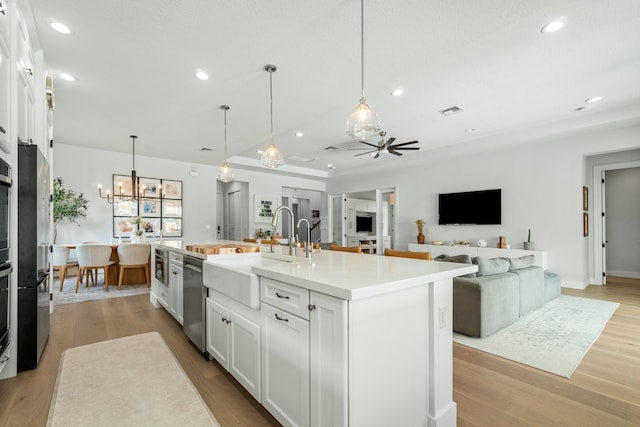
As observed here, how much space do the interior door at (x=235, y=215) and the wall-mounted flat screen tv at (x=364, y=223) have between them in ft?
12.5

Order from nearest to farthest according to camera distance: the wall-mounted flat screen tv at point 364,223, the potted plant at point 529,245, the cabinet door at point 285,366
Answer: the cabinet door at point 285,366, the potted plant at point 529,245, the wall-mounted flat screen tv at point 364,223

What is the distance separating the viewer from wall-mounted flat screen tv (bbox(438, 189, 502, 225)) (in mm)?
6012

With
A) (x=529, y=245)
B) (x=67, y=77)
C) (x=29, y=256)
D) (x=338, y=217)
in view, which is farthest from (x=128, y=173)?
(x=529, y=245)

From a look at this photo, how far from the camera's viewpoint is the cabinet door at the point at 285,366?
4.50ft

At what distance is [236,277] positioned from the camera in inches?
72.0

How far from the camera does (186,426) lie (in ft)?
5.41

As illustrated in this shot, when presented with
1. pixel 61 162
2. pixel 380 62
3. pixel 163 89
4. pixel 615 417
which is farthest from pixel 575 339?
pixel 61 162

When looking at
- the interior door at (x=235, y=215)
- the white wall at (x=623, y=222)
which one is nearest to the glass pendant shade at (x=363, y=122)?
the interior door at (x=235, y=215)

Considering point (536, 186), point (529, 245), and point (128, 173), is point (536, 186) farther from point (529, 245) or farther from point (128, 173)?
point (128, 173)

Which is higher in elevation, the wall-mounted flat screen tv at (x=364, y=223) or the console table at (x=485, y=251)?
the wall-mounted flat screen tv at (x=364, y=223)

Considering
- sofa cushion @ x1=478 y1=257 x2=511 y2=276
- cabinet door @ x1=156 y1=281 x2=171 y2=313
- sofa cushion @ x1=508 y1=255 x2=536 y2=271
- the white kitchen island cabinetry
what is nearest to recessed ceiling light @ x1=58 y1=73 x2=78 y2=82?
the white kitchen island cabinetry

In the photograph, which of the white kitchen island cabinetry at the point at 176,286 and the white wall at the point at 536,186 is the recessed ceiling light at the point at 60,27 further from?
the white wall at the point at 536,186

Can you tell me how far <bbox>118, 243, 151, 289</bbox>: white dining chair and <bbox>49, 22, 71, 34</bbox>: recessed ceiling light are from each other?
11.4 ft

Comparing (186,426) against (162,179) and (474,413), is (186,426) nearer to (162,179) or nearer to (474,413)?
(474,413)
